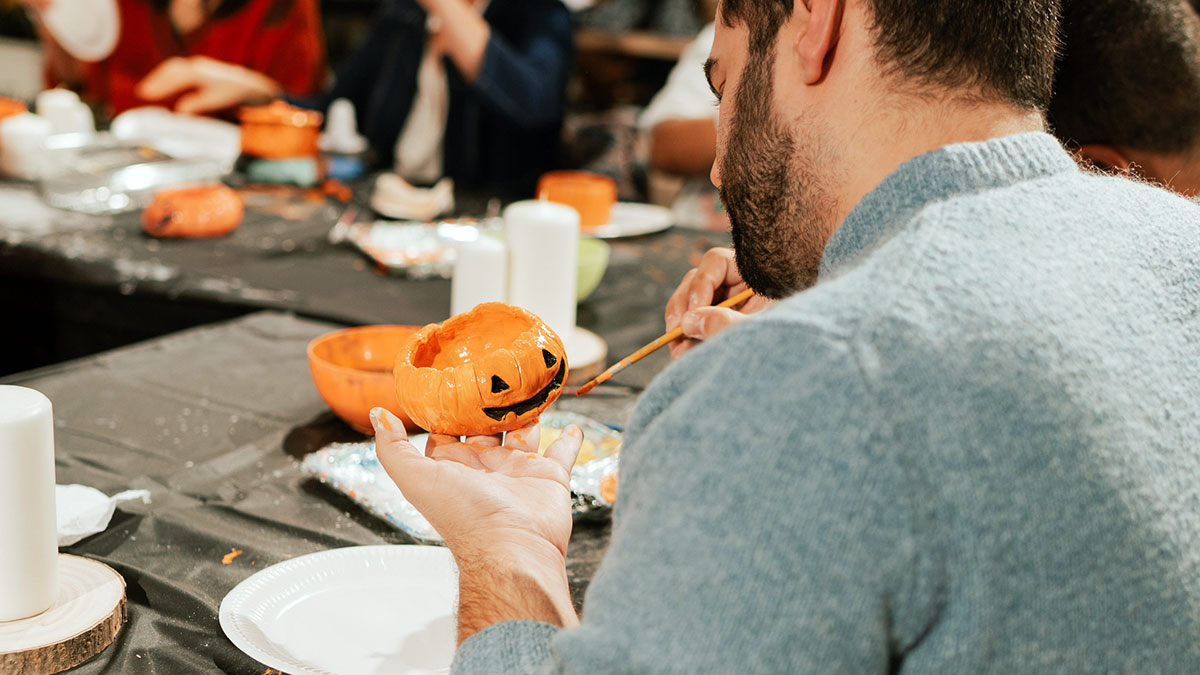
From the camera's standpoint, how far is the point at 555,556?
0.78m

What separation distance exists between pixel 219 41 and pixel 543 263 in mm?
2906

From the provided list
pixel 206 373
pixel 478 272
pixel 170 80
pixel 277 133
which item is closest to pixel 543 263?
pixel 478 272

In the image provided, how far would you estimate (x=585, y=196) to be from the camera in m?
2.26

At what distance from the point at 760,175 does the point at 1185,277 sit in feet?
0.99

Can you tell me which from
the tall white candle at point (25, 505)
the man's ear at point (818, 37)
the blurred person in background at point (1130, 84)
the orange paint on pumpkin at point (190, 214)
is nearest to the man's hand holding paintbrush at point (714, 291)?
the man's ear at point (818, 37)

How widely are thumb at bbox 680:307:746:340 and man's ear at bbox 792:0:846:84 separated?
23cm

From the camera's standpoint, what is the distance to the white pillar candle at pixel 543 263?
1539 millimetres

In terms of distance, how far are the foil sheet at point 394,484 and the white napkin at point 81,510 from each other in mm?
187

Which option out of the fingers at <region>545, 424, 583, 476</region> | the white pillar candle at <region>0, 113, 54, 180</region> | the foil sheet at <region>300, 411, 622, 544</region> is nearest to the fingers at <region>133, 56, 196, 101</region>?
the white pillar candle at <region>0, 113, 54, 180</region>

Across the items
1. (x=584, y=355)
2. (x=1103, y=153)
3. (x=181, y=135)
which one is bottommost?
(x=181, y=135)

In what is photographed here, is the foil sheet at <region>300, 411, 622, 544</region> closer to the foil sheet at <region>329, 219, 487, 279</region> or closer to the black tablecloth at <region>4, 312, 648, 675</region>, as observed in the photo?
the black tablecloth at <region>4, 312, 648, 675</region>

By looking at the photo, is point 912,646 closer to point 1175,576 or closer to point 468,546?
point 1175,576

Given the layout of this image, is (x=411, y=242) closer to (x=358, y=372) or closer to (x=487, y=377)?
(x=358, y=372)

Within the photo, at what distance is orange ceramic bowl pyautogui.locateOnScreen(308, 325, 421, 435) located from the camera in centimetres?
117
